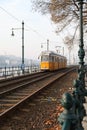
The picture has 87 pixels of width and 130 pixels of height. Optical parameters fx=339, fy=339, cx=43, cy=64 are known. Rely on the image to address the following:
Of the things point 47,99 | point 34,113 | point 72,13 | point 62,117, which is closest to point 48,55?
point 72,13

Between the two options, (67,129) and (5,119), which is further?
(5,119)

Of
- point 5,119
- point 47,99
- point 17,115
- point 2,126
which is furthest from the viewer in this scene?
point 47,99

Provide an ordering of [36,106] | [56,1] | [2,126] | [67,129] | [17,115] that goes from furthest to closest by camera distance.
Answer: [56,1] < [36,106] < [17,115] < [2,126] < [67,129]

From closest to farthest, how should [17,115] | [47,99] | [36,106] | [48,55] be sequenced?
1. [17,115]
2. [36,106]
3. [47,99]
4. [48,55]

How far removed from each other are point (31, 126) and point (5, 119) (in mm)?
1182

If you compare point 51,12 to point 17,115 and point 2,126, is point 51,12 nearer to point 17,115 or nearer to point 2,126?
point 17,115

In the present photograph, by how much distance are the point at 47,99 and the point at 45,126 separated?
22.7 feet

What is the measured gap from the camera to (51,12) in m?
32.1

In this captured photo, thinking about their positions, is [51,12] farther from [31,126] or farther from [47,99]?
[31,126]

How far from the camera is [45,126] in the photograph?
33.2 feet

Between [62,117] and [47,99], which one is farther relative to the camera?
[47,99]

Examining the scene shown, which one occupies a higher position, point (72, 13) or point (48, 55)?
point (72, 13)

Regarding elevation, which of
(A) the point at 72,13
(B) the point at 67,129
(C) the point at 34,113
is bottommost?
(C) the point at 34,113

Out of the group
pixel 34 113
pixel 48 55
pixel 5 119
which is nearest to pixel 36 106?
pixel 34 113
